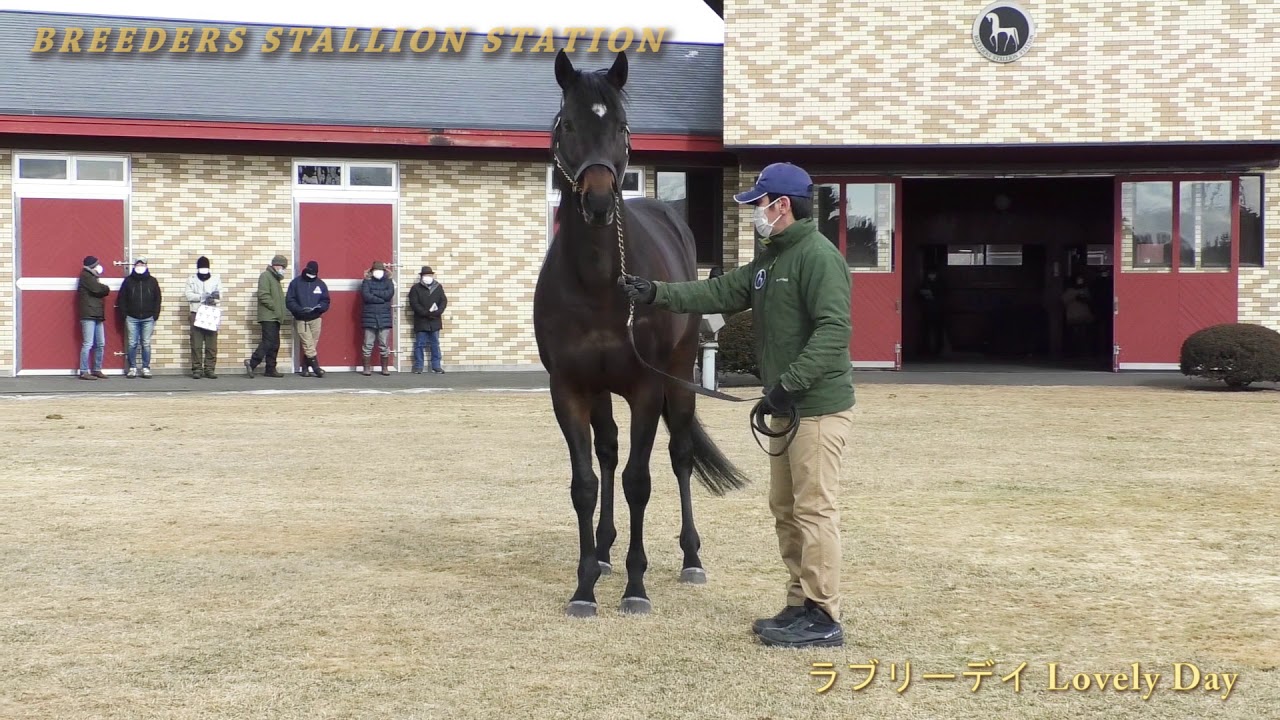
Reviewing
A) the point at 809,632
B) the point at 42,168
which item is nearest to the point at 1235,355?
the point at 809,632

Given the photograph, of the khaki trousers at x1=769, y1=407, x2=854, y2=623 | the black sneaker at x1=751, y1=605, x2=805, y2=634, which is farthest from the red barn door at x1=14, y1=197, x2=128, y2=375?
the khaki trousers at x1=769, y1=407, x2=854, y2=623

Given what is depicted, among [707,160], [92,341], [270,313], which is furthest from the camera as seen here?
[707,160]

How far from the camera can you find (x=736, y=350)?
18922 millimetres

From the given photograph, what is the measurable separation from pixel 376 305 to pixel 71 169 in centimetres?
499

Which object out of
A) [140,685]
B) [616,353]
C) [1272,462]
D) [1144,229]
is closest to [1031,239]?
[1144,229]

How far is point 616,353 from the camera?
5898 mm

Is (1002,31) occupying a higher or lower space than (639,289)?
higher

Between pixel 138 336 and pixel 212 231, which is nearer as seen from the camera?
pixel 138 336

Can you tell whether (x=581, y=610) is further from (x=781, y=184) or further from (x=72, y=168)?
(x=72, y=168)

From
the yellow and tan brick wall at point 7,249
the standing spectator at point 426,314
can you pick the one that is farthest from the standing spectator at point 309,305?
the yellow and tan brick wall at point 7,249

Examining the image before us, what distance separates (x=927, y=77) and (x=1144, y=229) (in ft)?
14.1

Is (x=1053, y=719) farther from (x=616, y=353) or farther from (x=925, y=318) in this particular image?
(x=925, y=318)

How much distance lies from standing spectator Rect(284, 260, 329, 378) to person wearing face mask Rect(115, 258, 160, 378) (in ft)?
6.31

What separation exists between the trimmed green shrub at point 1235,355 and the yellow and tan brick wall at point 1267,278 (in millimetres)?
3177
